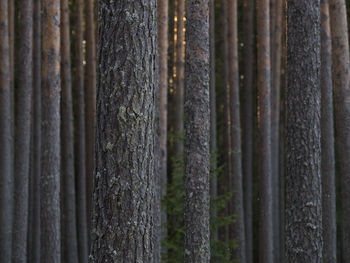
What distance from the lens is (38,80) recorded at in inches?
515

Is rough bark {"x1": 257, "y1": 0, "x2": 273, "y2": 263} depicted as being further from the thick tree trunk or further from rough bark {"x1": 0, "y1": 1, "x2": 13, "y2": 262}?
rough bark {"x1": 0, "y1": 1, "x2": 13, "y2": 262}

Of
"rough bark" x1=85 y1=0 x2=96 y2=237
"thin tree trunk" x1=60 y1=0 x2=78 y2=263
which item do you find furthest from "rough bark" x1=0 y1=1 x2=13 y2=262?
"rough bark" x1=85 y1=0 x2=96 y2=237

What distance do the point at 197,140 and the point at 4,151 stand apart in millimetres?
5196

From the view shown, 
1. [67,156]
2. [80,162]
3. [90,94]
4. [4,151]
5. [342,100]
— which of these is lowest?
[80,162]

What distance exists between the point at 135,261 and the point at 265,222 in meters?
8.35

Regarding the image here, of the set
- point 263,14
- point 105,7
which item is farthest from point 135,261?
point 263,14

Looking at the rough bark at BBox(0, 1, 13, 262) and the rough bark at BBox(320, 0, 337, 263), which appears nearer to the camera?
the rough bark at BBox(320, 0, 337, 263)

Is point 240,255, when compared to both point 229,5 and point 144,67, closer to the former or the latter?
point 229,5

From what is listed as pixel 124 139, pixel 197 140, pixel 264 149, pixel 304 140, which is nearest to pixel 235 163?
pixel 264 149

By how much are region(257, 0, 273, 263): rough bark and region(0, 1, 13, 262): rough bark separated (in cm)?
550

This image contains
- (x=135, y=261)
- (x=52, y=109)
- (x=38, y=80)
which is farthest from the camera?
(x=38, y=80)

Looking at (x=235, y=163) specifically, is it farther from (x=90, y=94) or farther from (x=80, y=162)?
(x=90, y=94)

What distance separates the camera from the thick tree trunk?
32.1ft

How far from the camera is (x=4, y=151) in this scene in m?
10.4
